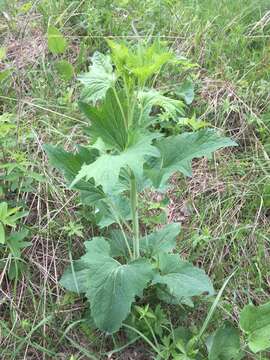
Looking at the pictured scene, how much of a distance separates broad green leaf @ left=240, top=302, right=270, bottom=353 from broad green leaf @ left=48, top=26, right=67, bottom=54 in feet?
6.40

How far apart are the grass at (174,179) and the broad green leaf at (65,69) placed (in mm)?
58

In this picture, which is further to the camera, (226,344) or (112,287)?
(226,344)

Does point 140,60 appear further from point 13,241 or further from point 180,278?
point 13,241

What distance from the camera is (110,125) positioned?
192 centimetres

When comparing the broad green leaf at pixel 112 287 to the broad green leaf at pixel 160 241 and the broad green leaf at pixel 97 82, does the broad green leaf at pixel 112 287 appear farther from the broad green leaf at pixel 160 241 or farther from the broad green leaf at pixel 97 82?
the broad green leaf at pixel 97 82

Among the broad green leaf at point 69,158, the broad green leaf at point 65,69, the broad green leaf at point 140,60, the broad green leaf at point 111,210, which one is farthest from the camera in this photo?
the broad green leaf at point 65,69

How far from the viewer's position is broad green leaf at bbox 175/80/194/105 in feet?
9.80

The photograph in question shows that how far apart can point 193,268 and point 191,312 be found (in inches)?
8.5

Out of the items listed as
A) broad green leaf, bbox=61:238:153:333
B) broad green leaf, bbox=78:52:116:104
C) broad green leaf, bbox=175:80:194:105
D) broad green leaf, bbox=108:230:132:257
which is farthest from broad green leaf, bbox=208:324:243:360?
broad green leaf, bbox=175:80:194:105

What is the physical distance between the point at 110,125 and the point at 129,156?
0.80 ft

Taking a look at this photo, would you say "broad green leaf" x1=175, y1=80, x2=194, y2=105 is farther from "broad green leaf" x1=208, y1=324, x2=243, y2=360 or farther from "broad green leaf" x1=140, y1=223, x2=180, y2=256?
"broad green leaf" x1=208, y1=324, x2=243, y2=360

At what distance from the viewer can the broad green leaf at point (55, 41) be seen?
10.5 ft

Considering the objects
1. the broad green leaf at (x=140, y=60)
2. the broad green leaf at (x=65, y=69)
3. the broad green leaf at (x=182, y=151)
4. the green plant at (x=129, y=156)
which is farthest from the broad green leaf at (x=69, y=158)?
the broad green leaf at (x=65, y=69)

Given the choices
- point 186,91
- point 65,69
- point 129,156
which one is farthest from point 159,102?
point 65,69
